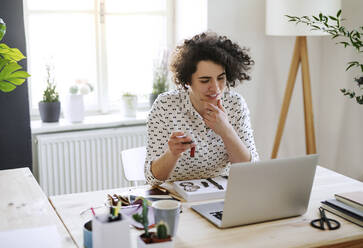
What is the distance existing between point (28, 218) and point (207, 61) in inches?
38.4

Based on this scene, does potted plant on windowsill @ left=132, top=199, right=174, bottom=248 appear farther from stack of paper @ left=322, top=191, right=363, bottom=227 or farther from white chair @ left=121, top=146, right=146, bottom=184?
white chair @ left=121, top=146, right=146, bottom=184

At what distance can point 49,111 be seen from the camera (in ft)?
10.7

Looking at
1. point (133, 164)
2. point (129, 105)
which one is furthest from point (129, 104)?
point (133, 164)

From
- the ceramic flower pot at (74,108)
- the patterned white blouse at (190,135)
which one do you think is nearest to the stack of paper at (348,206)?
the patterned white blouse at (190,135)

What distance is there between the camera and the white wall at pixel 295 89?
11.1ft

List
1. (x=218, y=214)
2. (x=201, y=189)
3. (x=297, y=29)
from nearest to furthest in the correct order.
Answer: (x=218, y=214) < (x=201, y=189) < (x=297, y=29)

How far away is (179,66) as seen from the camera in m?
2.29

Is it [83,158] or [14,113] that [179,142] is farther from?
[83,158]

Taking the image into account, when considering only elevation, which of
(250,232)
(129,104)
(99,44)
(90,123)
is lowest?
(250,232)

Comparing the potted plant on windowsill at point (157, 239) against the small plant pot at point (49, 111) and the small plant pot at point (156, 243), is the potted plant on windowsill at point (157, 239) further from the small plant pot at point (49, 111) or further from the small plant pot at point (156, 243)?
the small plant pot at point (49, 111)

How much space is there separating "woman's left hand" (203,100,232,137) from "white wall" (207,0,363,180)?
4.32ft

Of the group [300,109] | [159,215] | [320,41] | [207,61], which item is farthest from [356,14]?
[159,215]

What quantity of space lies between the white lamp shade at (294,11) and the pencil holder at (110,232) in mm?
2023

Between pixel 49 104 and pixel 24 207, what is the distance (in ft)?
4.99
